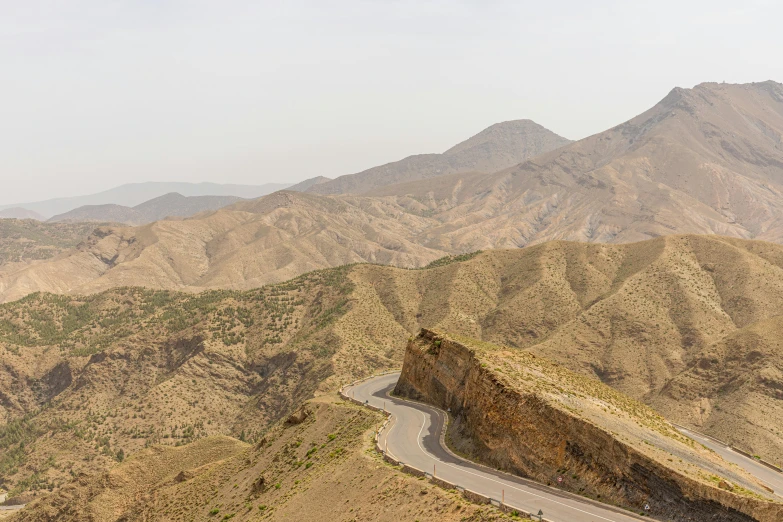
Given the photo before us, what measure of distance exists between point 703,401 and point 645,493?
2736 inches

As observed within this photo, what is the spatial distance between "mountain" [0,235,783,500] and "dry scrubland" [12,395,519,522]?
2957 cm

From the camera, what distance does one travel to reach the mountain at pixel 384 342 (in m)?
99.5

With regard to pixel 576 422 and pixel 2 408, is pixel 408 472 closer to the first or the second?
pixel 576 422

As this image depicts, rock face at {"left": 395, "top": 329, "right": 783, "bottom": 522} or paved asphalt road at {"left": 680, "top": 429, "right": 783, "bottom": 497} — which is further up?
rock face at {"left": 395, "top": 329, "right": 783, "bottom": 522}

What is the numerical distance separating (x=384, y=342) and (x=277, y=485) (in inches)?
2836

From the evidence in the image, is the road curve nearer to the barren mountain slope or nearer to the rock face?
the rock face

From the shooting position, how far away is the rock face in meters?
32.6

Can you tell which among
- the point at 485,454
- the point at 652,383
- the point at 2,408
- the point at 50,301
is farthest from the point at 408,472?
the point at 50,301

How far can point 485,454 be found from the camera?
142 ft

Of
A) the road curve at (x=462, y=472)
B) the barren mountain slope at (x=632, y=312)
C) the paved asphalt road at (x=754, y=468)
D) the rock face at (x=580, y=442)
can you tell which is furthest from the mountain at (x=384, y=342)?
the rock face at (x=580, y=442)

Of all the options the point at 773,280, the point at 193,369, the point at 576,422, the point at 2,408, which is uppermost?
the point at 576,422

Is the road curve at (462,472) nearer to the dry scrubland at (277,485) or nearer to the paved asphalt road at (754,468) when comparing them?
the dry scrubland at (277,485)

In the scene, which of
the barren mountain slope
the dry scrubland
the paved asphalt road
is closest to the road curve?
the dry scrubland

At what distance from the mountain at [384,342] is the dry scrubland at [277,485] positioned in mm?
29572
